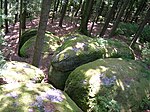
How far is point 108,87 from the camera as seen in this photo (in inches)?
302

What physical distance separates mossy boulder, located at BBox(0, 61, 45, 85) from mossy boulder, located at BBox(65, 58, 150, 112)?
1.30 meters

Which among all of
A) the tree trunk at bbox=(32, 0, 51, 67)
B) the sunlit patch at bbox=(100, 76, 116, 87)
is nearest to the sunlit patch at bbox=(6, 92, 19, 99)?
the sunlit patch at bbox=(100, 76, 116, 87)

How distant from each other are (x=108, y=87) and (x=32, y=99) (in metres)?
3.29

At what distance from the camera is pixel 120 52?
1141cm

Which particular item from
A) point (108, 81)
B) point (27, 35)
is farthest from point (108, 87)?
point (27, 35)

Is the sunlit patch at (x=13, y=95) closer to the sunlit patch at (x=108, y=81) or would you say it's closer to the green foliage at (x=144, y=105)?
the sunlit patch at (x=108, y=81)

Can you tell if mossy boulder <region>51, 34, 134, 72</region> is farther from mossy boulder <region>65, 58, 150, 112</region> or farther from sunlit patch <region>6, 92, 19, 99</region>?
sunlit patch <region>6, 92, 19, 99</region>

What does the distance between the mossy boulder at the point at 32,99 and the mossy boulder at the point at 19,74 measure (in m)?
1.84

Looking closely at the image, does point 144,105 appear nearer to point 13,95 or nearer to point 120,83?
point 120,83

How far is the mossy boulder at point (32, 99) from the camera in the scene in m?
4.89

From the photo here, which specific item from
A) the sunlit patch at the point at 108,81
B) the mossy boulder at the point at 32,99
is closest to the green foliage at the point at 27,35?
the sunlit patch at the point at 108,81

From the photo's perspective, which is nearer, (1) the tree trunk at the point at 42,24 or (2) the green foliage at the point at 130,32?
(1) the tree trunk at the point at 42,24

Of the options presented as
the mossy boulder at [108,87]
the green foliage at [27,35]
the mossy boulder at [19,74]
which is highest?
the mossy boulder at [108,87]

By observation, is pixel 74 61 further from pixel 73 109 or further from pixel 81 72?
pixel 73 109
